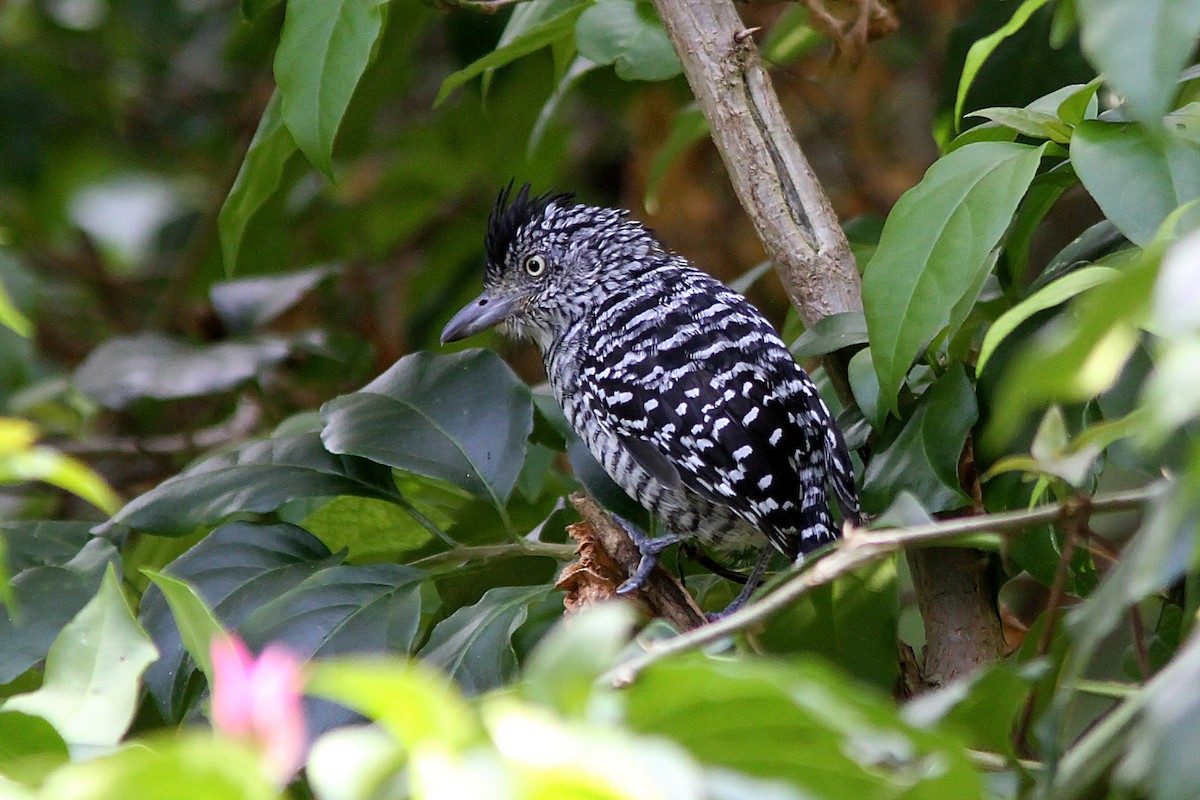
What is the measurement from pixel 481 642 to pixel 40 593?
2.08 ft

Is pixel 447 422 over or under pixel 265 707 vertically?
under

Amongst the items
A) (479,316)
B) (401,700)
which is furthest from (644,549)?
(401,700)

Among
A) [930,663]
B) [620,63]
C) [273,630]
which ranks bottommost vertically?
[930,663]

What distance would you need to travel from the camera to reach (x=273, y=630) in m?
1.73

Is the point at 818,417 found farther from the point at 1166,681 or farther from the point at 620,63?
the point at 1166,681

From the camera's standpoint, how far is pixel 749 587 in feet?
7.58

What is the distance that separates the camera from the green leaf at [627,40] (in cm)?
225

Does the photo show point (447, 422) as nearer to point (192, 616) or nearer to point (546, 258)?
point (192, 616)

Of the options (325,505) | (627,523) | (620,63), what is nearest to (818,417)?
(627,523)

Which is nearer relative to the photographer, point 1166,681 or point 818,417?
point 1166,681

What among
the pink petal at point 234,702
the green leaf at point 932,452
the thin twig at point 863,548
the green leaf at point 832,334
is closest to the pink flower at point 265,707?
the pink petal at point 234,702

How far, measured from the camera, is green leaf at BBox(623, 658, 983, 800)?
2.75 feet

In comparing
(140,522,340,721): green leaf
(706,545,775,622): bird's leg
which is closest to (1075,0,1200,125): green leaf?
(140,522,340,721): green leaf

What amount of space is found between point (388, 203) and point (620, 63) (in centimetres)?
229
